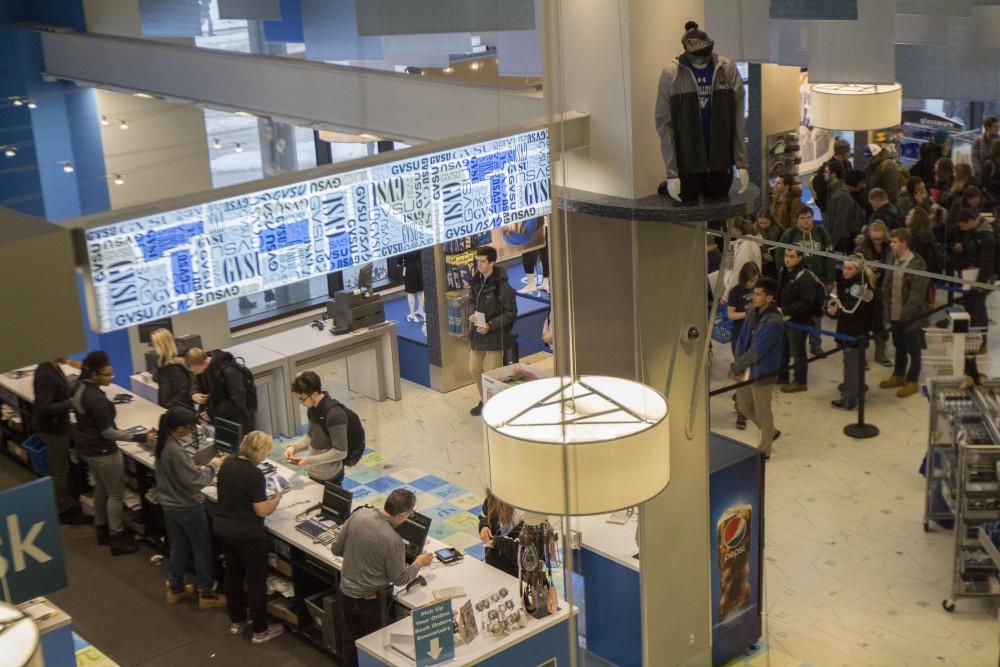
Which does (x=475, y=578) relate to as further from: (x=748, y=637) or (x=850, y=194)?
(x=850, y=194)

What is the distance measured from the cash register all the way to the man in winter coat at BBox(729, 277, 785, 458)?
3242mm

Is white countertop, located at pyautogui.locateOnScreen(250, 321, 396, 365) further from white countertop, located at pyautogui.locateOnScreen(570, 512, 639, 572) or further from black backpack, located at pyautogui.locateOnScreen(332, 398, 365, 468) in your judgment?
white countertop, located at pyautogui.locateOnScreen(570, 512, 639, 572)

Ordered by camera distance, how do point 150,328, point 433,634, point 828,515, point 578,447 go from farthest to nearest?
point 150,328 < point 828,515 < point 433,634 < point 578,447

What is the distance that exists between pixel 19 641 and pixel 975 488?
18.1 feet

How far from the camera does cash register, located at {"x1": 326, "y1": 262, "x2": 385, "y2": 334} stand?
36.5 feet

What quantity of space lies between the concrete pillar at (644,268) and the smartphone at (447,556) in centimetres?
72

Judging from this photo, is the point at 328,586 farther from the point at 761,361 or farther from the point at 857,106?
the point at 857,106

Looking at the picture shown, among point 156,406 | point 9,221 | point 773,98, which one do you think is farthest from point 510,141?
point 773,98

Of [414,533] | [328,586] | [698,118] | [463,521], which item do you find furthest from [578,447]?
[463,521]

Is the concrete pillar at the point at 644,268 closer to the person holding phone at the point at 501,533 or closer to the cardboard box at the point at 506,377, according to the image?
the person holding phone at the point at 501,533

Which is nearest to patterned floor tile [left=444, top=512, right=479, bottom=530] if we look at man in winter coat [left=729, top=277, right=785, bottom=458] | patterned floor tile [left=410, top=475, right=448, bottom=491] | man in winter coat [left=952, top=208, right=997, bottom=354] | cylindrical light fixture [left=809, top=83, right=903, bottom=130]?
patterned floor tile [left=410, top=475, right=448, bottom=491]

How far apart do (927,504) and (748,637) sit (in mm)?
1699

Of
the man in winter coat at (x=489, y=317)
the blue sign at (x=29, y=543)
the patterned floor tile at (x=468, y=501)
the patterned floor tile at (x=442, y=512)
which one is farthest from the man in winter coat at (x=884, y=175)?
the blue sign at (x=29, y=543)

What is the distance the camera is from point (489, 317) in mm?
10734
